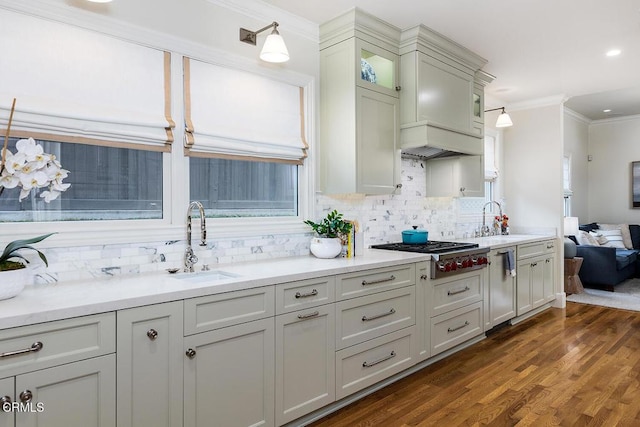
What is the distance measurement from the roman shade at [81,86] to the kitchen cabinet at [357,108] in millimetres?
1244

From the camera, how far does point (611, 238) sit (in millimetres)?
6812

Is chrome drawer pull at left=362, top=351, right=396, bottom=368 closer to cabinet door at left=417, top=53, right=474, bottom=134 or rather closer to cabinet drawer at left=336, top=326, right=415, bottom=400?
cabinet drawer at left=336, top=326, right=415, bottom=400

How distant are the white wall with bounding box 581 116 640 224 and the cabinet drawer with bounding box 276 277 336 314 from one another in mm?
7351

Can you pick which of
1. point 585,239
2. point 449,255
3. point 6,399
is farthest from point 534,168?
point 6,399

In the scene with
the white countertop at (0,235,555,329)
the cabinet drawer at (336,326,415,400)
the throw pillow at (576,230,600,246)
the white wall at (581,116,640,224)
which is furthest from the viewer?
the white wall at (581,116,640,224)

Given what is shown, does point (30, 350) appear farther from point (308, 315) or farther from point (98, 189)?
point (308, 315)

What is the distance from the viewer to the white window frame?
2111mm

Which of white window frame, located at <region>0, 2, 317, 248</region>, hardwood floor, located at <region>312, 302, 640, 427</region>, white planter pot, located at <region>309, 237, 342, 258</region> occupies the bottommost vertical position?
hardwood floor, located at <region>312, 302, 640, 427</region>

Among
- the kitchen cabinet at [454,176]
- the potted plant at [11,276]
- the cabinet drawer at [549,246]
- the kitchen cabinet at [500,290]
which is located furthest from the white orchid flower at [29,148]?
the cabinet drawer at [549,246]

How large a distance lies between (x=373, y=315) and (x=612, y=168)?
715cm

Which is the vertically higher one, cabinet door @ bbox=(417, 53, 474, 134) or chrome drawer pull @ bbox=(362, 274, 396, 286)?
cabinet door @ bbox=(417, 53, 474, 134)

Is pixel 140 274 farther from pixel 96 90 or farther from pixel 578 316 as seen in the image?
pixel 578 316

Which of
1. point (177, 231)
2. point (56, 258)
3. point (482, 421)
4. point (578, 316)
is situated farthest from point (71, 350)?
point (578, 316)

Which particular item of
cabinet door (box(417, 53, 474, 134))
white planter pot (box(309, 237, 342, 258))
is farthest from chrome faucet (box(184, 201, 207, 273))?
cabinet door (box(417, 53, 474, 134))
